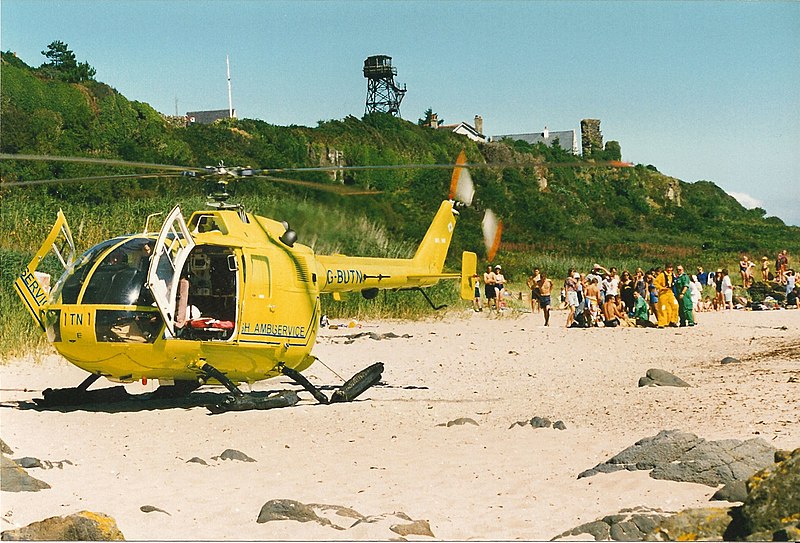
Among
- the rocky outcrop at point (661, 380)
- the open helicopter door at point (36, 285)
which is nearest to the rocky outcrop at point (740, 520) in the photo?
the rocky outcrop at point (661, 380)

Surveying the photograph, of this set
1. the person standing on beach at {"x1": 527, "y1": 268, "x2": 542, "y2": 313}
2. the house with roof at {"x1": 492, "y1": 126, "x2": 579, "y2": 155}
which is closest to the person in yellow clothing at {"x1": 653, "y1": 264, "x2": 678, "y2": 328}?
the person standing on beach at {"x1": 527, "y1": 268, "x2": 542, "y2": 313}

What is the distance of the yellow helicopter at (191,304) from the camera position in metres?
12.5

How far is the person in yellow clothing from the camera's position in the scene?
27016mm

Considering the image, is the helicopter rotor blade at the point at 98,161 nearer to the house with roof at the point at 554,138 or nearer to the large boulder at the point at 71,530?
the large boulder at the point at 71,530

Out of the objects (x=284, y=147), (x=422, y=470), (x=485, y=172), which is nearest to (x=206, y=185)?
(x=422, y=470)

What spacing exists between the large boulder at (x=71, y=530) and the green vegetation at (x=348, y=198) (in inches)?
211

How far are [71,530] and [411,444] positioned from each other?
506cm

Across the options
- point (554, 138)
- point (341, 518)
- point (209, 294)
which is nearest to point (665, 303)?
point (209, 294)

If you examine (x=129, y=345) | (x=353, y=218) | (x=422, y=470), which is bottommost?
(x=422, y=470)

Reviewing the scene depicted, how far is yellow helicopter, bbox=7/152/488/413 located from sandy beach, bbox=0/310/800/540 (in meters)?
0.67

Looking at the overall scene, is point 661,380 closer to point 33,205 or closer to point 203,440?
A: point 203,440

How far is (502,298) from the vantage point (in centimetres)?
3253

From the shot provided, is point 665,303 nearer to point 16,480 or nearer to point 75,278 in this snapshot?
point 75,278

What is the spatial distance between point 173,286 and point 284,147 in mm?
39087
